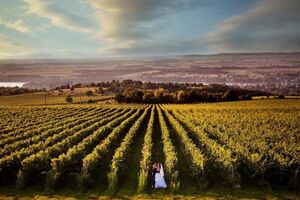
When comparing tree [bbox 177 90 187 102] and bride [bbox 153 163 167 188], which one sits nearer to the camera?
bride [bbox 153 163 167 188]

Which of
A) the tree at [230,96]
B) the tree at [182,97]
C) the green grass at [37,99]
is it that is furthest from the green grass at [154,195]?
the green grass at [37,99]

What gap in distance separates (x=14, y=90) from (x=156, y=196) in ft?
563

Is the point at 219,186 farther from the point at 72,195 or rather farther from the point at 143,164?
the point at 72,195

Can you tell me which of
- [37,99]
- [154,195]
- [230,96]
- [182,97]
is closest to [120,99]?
[182,97]

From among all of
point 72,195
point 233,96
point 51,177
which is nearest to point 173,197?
point 72,195

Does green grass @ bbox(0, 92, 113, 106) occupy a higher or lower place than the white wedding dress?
lower

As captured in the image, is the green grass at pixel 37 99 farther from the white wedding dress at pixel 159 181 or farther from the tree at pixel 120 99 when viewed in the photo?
the white wedding dress at pixel 159 181

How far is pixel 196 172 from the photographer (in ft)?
66.8

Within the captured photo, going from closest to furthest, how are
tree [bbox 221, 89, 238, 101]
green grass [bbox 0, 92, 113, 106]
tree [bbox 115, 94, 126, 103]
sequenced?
tree [bbox 221, 89, 238, 101] < green grass [bbox 0, 92, 113, 106] < tree [bbox 115, 94, 126, 103]

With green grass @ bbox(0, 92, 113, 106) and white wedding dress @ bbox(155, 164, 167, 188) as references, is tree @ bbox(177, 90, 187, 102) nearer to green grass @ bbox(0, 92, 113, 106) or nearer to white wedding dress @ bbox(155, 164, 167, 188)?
green grass @ bbox(0, 92, 113, 106)

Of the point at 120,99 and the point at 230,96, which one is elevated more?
the point at 230,96

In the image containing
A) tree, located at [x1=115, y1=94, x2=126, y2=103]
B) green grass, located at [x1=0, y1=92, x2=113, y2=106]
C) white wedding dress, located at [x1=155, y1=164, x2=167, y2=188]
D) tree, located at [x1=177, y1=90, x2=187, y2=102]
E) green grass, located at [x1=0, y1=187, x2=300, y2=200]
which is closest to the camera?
green grass, located at [x1=0, y1=187, x2=300, y2=200]

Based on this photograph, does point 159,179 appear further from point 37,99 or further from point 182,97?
point 37,99

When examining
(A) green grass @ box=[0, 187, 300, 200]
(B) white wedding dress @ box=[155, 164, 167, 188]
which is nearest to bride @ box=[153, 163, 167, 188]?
(B) white wedding dress @ box=[155, 164, 167, 188]
